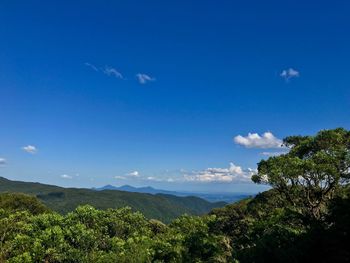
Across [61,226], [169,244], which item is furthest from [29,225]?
[169,244]

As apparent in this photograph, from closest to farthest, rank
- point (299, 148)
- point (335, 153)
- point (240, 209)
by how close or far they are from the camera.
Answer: point (335, 153), point (299, 148), point (240, 209)

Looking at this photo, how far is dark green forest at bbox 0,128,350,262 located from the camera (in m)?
30.0

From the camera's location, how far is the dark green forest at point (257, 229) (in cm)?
3000

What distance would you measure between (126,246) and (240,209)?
42.2 meters

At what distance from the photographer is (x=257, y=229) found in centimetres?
4519

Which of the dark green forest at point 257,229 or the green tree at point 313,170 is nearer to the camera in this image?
the dark green forest at point 257,229

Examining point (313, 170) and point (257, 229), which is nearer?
point (313, 170)

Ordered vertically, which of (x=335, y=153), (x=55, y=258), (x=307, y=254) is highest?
(x=335, y=153)

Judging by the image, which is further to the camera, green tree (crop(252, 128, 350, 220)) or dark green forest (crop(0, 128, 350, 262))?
green tree (crop(252, 128, 350, 220))

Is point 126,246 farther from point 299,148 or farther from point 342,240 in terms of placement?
point 342,240

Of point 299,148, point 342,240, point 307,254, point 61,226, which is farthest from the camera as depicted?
point 61,226

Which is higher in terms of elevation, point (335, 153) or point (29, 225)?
point (335, 153)

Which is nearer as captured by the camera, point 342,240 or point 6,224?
point 342,240

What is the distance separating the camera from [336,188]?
3975 centimetres
